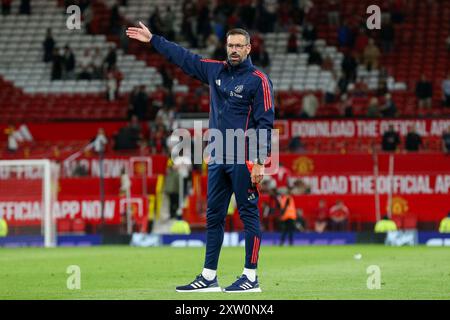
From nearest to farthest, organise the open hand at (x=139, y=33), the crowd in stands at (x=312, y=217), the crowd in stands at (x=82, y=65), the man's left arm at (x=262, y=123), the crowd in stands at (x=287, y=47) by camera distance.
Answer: the man's left arm at (x=262, y=123)
the open hand at (x=139, y=33)
the crowd in stands at (x=312, y=217)
the crowd in stands at (x=287, y=47)
the crowd in stands at (x=82, y=65)

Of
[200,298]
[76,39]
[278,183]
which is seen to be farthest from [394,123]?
[200,298]

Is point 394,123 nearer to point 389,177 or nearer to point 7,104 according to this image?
point 389,177

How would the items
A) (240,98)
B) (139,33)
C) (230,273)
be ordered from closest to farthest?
(240,98), (139,33), (230,273)

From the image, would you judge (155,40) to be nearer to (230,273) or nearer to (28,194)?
(230,273)

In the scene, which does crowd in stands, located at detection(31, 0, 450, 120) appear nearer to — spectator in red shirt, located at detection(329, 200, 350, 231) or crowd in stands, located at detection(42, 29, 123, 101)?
crowd in stands, located at detection(42, 29, 123, 101)

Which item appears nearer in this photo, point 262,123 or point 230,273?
point 262,123

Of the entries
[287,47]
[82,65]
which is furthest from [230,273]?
[82,65]

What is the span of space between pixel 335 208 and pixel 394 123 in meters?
5.37

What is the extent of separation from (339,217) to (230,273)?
14614 millimetres

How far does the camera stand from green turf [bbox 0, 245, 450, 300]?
11867mm

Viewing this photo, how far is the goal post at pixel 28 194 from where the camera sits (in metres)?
28.0

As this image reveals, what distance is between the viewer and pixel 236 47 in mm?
11867

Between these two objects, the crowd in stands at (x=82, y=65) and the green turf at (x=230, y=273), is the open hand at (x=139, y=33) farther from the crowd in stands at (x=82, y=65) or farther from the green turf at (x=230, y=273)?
the crowd in stands at (x=82, y=65)

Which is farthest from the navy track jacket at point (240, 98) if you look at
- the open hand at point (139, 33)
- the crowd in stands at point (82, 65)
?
the crowd in stands at point (82, 65)
